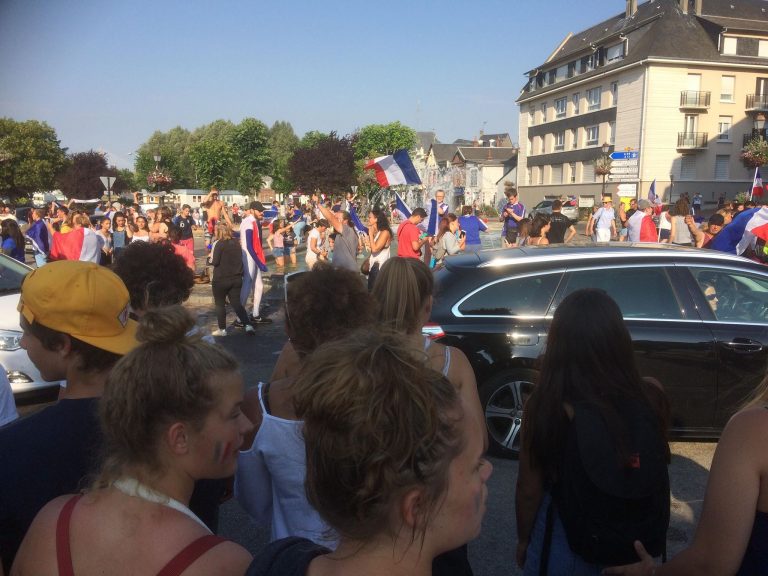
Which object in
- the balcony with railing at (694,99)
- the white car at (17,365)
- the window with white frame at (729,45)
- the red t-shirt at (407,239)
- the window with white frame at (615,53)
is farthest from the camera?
the window with white frame at (615,53)

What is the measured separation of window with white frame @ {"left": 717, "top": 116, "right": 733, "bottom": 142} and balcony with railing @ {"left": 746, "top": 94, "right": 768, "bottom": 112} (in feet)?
5.12

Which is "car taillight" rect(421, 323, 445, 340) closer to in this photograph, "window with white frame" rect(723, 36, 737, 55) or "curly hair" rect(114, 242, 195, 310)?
"curly hair" rect(114, 242, 195, 310)

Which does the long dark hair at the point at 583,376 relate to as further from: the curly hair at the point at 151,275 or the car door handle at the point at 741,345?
the car door handle at the point at 741,345

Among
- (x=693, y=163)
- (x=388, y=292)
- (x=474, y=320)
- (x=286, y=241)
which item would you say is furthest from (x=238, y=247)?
(x=693, y=163)

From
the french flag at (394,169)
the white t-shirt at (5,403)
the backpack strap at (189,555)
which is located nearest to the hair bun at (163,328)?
the backpack strap at (189,555)

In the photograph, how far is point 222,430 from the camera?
65.2 inches

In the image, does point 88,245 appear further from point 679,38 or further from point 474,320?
point 679,38

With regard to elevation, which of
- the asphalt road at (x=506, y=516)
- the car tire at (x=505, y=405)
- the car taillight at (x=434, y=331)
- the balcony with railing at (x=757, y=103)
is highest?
the balcony with railing at (x=757, y=103)

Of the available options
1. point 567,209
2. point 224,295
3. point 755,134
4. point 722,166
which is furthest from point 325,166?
point 224,295

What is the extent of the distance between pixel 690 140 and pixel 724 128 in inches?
144

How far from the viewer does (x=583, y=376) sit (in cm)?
222

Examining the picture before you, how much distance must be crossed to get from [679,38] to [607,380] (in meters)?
54.4

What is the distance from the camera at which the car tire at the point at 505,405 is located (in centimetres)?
510

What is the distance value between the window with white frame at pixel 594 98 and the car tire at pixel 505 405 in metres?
53.4
